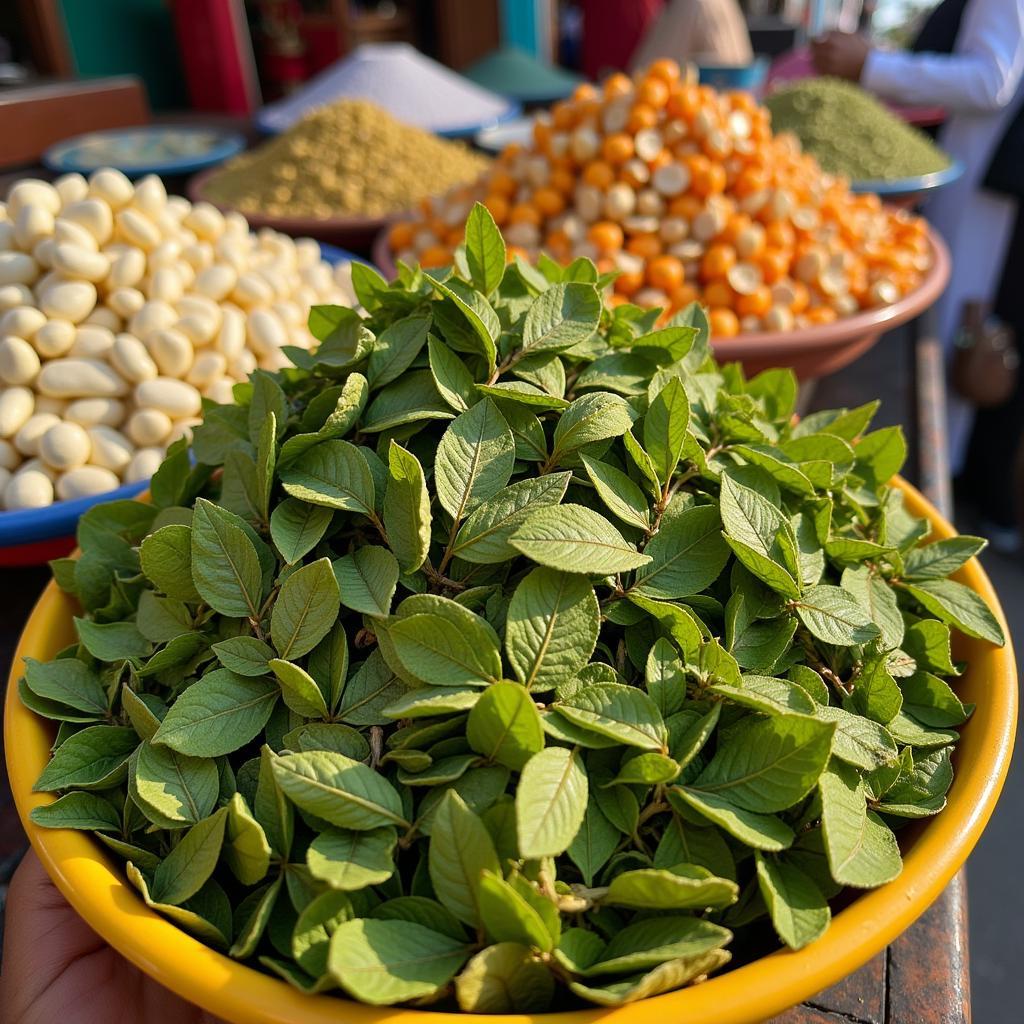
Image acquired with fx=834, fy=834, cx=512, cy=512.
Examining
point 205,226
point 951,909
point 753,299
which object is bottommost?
point 951,909

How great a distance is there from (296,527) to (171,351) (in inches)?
18.1

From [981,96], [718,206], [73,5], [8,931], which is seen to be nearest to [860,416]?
[718,206]

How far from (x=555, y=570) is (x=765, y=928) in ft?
0.70

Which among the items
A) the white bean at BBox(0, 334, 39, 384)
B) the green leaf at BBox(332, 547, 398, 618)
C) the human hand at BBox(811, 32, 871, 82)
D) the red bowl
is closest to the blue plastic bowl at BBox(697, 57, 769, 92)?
the human hand at BBox(811, 32, 871, 82)

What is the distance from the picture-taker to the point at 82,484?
0.78 meters

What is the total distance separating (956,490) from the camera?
2.55 meters

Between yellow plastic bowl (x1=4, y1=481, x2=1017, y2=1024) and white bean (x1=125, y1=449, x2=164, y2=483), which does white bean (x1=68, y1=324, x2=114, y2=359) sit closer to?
white bean (x1=125, y1=449, x2=164, y2=483)

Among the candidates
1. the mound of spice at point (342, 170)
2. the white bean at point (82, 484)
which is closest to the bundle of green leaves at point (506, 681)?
the white bean at point (82, 484)

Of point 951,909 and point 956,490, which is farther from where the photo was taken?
point 956,490

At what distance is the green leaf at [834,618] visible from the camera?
0.46 metres

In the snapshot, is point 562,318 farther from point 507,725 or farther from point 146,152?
point 146,152

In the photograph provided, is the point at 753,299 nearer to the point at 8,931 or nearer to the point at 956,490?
the point at 8,931

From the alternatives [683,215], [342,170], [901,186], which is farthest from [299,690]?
[901,186]

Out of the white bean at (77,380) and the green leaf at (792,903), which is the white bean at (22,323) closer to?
the white bean at (77,380)
